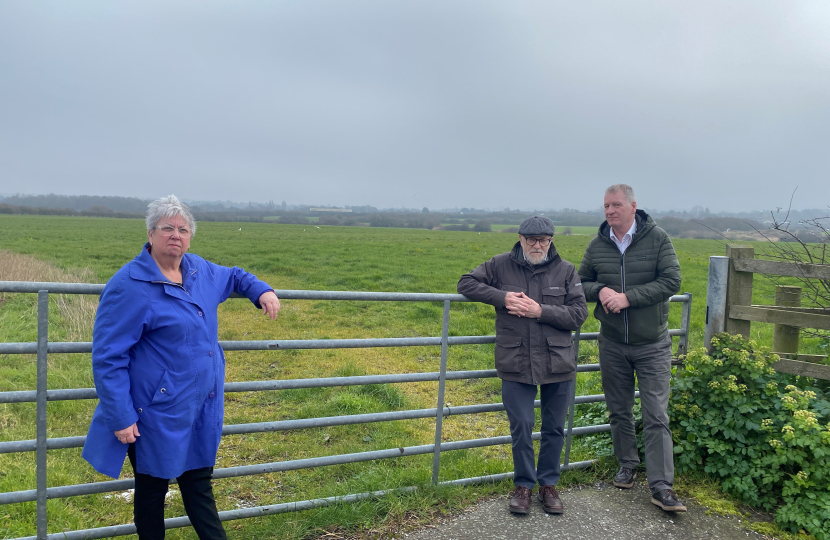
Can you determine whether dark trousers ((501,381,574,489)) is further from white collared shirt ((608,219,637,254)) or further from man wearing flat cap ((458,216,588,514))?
white collared shirt ((608,219,637,254))

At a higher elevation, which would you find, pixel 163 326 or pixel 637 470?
pixel 163 326

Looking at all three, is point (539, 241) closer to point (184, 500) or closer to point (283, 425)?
point (283, 425)

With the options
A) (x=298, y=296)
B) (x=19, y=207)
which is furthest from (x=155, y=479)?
(x=19, y=207)

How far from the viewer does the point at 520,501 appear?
12.5 ft

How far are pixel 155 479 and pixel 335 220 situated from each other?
351 ft

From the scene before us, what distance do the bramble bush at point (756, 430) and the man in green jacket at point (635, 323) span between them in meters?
0.46

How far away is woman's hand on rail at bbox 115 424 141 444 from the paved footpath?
1849 mm

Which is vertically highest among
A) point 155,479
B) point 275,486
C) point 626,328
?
point 626,328

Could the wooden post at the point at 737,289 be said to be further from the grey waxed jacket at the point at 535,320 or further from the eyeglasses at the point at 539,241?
the eyeglasses at the point at 539,241

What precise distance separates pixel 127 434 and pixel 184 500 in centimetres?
58

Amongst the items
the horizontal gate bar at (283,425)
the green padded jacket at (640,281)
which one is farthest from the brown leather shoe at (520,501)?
the green padded jacket at (640,281)

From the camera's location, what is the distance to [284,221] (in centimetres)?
10388

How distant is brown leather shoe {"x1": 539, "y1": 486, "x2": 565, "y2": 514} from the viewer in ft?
12.6

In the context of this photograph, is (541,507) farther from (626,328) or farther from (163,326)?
(163,326)
